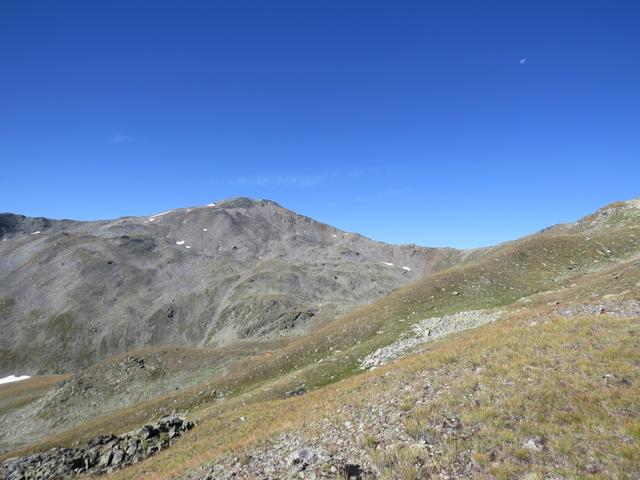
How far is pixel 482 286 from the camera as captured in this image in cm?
4769

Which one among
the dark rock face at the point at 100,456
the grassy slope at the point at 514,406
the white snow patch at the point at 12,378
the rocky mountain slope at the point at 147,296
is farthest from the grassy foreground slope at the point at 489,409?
the white snow patch at the point at 12,378

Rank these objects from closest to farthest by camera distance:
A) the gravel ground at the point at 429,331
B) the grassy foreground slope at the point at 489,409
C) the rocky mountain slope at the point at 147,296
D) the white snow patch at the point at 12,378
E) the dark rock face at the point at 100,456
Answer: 1. the grassy foreground slope at the point at 489,409
2. the dark rock face at the point at 100,456
3. the gravel ground at the point at 429,331
4. the white snow patch at the point at 12,378
5. the rocky mountain slope at the point at 147,296

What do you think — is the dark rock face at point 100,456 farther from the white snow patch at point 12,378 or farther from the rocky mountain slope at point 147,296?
the white snow patch at point 12,378

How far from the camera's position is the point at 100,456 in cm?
2634

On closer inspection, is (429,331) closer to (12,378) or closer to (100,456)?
(100,456)

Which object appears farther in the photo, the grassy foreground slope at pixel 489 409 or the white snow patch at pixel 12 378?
A: the white snow patch at pixel 12 378

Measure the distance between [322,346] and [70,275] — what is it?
6339 inches

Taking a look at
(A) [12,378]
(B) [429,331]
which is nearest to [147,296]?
(A) [12,378]

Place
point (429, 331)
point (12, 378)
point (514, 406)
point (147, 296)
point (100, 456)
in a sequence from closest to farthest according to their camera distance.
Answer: point (514, 406)
point (100, 456)
point (429, 331)
point (12, 378)
point (147, 296)

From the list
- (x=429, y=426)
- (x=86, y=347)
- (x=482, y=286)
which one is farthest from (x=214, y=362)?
(x=86, y=347)

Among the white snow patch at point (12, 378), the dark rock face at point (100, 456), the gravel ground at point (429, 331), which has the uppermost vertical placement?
the gravel ground at point (429, 331)

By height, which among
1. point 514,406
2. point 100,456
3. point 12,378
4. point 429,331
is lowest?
point 12,378

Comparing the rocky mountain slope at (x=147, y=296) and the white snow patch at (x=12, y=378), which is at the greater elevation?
the rocky mountain slope at (x=147, y=296)

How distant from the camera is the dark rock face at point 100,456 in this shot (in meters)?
25.0
